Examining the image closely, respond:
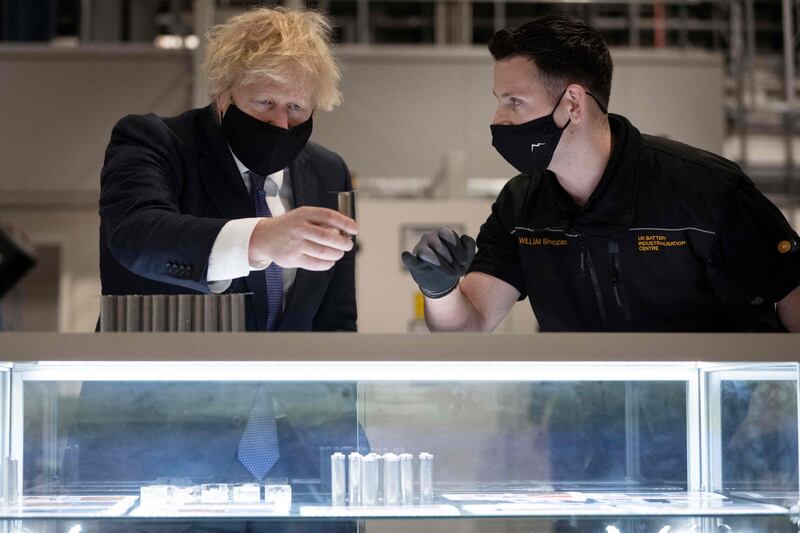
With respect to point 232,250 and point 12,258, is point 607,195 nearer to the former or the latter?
point 232,250

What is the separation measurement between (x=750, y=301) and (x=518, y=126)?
582mm

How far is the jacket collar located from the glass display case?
0.47 meters

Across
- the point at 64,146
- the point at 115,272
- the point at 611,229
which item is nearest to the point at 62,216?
the point at 64,146

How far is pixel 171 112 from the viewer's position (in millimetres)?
5605

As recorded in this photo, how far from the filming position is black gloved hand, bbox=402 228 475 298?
5.64 feet

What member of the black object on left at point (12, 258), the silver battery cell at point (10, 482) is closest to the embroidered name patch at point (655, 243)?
the silver battery cell at point (10, 482)

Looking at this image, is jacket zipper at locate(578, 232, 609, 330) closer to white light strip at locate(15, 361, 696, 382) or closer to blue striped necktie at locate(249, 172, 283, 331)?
white light strip at locate(15, 361, 696, 382)

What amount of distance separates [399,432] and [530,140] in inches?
27.5

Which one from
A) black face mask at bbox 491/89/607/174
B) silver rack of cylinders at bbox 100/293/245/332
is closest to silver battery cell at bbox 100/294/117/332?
silver rack of cylinders at bbox 100/293/245/332

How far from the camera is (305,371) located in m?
1.54

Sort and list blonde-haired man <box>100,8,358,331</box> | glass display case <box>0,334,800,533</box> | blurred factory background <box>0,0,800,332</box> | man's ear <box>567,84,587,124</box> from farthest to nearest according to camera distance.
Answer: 1. blurred factory background <box>0,0,800,332</box>
2. man's ear <box>567,84,587,124</box>
3. blonde-haired man <box>100,8,358,331</box>
4. glass display case <box>0,334,800,533</box>

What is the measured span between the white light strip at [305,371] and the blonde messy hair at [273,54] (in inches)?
26.3

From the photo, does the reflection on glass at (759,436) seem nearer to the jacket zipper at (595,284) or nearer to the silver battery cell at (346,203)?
the jacket zipper at (595,284)

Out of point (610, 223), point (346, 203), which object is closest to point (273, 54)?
point (346, 203)
